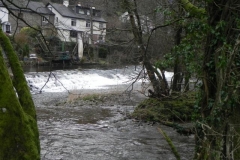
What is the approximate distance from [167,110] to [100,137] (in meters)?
3.69

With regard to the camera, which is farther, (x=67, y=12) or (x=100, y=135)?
(x=67, y=12)

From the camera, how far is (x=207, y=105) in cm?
533

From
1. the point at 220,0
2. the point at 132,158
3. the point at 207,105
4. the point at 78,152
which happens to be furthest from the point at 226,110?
the point at 78,152

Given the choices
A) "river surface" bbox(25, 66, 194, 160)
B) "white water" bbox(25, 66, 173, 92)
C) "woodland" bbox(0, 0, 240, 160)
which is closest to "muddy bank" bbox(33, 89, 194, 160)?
"river surface" bbox(25, 66, 194, 160)

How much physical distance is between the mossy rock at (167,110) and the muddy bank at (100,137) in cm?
48

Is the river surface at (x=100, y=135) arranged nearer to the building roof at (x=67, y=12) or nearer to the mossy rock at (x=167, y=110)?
the mossy rock at (x=167, y=110)

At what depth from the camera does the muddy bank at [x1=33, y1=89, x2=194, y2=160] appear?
856 centimetres

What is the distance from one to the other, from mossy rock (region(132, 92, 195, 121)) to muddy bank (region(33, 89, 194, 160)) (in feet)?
1.57

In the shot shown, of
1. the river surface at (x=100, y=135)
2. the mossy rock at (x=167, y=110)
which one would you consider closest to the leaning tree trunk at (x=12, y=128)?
the river surface at (x=100, y=135)

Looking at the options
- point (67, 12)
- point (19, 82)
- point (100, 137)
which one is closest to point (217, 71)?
point (19, 82)

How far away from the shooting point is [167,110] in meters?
13.2

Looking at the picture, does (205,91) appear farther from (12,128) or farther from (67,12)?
(67,12)

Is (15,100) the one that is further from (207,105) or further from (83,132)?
(83,132)

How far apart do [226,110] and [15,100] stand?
3118 mm
